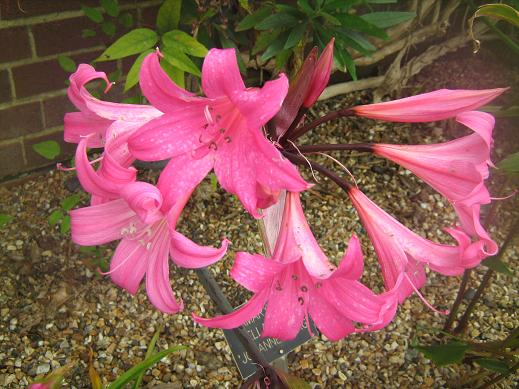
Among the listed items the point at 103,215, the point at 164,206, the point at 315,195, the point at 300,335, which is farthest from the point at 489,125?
the point at 315,195

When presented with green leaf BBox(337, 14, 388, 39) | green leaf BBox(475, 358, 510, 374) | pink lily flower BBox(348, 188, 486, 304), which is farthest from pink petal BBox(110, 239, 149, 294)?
green leaf BBox(337, 14, 388, 39)

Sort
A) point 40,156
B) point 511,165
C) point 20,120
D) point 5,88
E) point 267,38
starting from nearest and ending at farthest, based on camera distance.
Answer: point 511,165 → point 267,38 → point 5,88 → point 20,120 → point 40,156

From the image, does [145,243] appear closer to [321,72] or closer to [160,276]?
[160,276]

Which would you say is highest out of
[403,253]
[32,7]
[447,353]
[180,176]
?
[180,176]

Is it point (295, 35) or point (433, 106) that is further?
point (295, 35)

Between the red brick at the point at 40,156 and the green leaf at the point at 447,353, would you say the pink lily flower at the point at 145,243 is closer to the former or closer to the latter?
the green leaf at the point at 447,353

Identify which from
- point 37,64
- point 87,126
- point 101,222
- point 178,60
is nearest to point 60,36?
point 37,64

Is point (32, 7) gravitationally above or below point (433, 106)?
below
